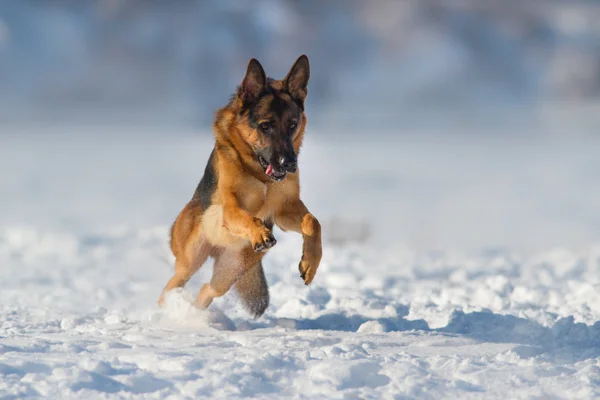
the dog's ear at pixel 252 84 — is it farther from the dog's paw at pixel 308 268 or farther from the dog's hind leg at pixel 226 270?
the dog's paw at pixel 308 268

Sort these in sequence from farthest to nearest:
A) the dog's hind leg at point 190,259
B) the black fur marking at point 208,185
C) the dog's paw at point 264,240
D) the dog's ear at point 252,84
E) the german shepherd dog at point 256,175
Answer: the dog's hind leg at point 190,259, the black fur marking at point 208,185, the dog's ear at point 252,84, the german shepherd dog at point 256,175, the dog's paw at point 264,240

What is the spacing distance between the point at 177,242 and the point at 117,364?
2579 millimetres

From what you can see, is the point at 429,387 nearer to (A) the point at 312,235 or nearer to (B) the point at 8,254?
(A) the point at 312,235

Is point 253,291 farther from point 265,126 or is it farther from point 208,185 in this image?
point 265,126

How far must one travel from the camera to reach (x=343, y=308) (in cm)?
799

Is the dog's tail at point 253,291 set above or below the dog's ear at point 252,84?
below

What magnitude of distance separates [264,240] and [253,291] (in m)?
1.64

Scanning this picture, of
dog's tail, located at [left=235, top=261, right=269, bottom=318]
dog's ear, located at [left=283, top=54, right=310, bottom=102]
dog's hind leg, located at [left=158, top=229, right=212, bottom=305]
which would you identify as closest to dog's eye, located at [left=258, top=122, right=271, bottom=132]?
dog's ear, located at [left=283, top=54, right=310, bottom=102]

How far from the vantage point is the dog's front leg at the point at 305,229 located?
20.2 ft

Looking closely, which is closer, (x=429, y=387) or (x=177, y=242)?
(x=429, y=387)

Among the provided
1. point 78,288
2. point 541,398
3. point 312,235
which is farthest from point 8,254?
point 541,398

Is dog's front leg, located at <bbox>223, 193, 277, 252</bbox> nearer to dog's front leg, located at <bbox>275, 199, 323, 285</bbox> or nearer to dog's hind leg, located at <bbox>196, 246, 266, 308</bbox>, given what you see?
dog's front leg, located at <bbox>275, 199, 323, 285</bbox>

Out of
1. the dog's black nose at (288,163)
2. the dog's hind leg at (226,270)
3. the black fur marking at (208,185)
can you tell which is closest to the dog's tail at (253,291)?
the dog's hind leg at (226,270)

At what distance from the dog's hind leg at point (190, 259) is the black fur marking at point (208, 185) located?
0.33 metres
